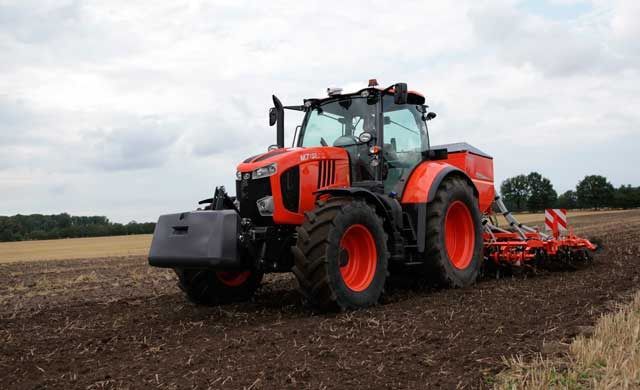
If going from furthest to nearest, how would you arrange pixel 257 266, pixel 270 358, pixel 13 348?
pixel 257 266, pixel 13 348, pixel 270 358

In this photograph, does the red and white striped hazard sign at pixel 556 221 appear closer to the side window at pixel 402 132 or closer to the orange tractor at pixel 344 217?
the orange tractor at pixel 344 217

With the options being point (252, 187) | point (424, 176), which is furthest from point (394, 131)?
point (252, 187)

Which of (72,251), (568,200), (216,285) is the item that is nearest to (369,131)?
(216,285)

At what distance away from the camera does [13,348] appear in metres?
5.41

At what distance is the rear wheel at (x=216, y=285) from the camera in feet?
23.4

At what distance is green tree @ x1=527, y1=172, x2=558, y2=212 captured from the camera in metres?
70.5

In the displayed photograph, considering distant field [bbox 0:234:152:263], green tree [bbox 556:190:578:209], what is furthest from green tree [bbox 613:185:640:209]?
distant field [bbox 0:234:152:263]

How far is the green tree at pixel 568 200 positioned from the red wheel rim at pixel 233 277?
2878 inches

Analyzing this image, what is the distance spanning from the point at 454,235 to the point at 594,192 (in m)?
82.3

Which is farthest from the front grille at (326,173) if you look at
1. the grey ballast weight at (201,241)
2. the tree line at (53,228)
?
the tree line at (53,228)

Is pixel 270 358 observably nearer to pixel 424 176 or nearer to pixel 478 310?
pixel 478 310

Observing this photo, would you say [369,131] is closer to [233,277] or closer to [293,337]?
[233,277]

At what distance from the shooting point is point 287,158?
6727 mm

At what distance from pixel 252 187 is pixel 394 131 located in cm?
226
